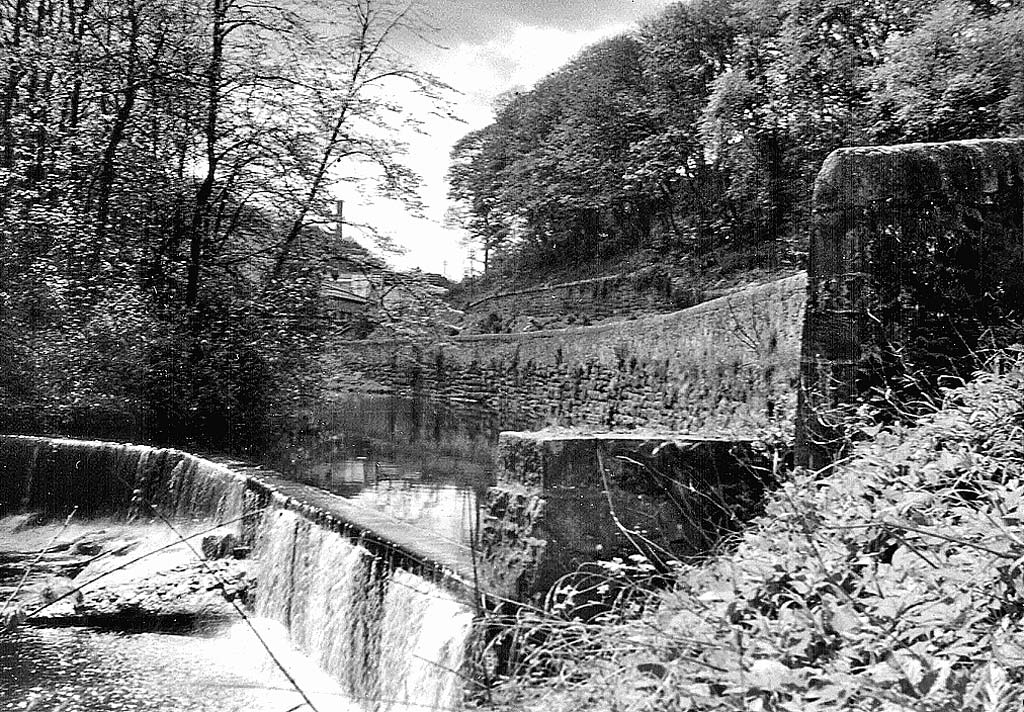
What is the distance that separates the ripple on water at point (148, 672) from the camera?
4.46m

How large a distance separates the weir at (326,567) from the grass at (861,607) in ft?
1.76

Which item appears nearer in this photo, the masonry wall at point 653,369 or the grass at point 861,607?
the grass at point 861,607

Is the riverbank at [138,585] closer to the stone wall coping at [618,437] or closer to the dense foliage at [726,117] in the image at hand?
the stone wall coping at [618,437]

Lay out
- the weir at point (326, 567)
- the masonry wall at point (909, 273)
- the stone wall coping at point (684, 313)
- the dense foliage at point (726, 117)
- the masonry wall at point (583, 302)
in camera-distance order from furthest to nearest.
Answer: the masonry wall at point (583, 302) → the dense foliage at point (726, 117) → the stone wall coping at point (684, 313) → the weir at point (326, 567) → the masonry wall at point (909, 273)

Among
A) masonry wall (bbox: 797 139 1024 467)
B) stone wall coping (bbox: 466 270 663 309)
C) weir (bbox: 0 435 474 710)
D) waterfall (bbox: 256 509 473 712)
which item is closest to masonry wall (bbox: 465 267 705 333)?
stone wall coping (bbox: 466 270 663 309)

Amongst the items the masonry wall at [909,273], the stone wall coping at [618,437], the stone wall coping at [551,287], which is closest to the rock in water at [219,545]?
the stone wall coping at [618,437]

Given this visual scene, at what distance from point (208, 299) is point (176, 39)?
3446 millimetres

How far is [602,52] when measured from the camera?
30609 millimetres

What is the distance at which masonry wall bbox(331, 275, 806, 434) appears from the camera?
8.90 metres

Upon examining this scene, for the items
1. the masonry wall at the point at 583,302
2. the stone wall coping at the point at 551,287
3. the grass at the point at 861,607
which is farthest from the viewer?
the stone wall coping at the point at 551,287

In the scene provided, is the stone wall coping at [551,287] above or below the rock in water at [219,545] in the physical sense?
above

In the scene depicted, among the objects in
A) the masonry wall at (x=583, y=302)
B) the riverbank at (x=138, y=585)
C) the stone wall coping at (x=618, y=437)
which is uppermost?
the masonry wall at (x=583, y=302)

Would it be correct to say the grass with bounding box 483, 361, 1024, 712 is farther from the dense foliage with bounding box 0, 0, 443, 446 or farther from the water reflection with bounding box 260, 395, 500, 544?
the dense foliage with bounding box 0, 0, 443, 446

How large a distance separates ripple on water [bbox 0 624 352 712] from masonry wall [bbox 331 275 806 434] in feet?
8.98
